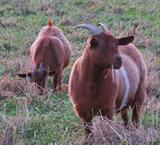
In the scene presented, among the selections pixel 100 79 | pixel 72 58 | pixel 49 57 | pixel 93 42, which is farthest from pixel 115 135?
pixel 72 58

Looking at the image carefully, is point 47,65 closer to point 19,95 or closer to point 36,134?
point 19,95

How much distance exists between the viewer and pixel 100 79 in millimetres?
6668

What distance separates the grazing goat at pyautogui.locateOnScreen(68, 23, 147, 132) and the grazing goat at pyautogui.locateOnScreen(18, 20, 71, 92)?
271 cm

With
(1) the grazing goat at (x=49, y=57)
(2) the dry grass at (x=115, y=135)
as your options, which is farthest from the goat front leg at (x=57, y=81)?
(2) the dry grass at (x=115, y=135)

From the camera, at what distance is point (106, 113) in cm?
671

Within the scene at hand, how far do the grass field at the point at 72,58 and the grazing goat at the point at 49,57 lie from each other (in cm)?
30

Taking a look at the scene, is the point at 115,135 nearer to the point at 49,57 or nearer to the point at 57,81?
the point at 57,81

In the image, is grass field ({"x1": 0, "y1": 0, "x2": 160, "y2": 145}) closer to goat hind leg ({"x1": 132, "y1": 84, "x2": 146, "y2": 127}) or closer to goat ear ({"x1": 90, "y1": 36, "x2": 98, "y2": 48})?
goat hind leg ({"x1": 132, "y1": 84, "x2": 146, "y2": 127})

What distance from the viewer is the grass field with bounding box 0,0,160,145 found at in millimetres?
7137

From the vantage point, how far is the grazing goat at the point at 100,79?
6.32 metres

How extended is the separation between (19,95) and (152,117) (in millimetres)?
2577

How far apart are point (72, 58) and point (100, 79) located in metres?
5.45

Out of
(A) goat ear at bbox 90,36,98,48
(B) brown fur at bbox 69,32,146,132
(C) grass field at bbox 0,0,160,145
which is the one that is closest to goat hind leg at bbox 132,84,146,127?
(C) grass field at bbox 0,0,160,145

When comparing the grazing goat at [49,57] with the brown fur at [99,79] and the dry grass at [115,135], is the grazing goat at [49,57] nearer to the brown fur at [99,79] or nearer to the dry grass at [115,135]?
the brown fur at [99,79]
